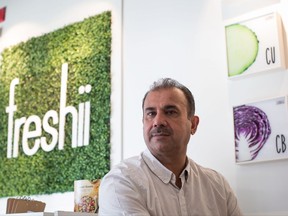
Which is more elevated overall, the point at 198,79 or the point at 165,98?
the point at 198,79

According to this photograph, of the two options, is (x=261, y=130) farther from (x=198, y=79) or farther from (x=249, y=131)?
(x=198, y=79)

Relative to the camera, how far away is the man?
1.94 meters

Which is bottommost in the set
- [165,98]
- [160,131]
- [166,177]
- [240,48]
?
[166,177]

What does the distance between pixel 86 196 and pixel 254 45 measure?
1.20 meters

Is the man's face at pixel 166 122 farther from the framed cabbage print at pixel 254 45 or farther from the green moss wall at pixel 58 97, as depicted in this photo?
the green moss wall at pixel 58 97

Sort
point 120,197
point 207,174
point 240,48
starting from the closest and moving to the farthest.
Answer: point 120,197, point 207,174, point 240,48

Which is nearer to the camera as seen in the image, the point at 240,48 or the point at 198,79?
the point at 240,48

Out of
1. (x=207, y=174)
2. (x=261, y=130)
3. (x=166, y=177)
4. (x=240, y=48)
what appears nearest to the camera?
(x=166, y=177)

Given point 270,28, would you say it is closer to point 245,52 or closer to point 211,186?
point 245,52

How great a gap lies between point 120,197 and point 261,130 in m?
0.84

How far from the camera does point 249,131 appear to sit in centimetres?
236

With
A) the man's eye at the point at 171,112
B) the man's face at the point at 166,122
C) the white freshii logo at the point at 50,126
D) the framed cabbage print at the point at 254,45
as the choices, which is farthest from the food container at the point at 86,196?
the framed cabbage print at the point at 254,45

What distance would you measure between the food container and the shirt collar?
1.73ft

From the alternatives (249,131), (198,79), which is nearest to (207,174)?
(249,131)
